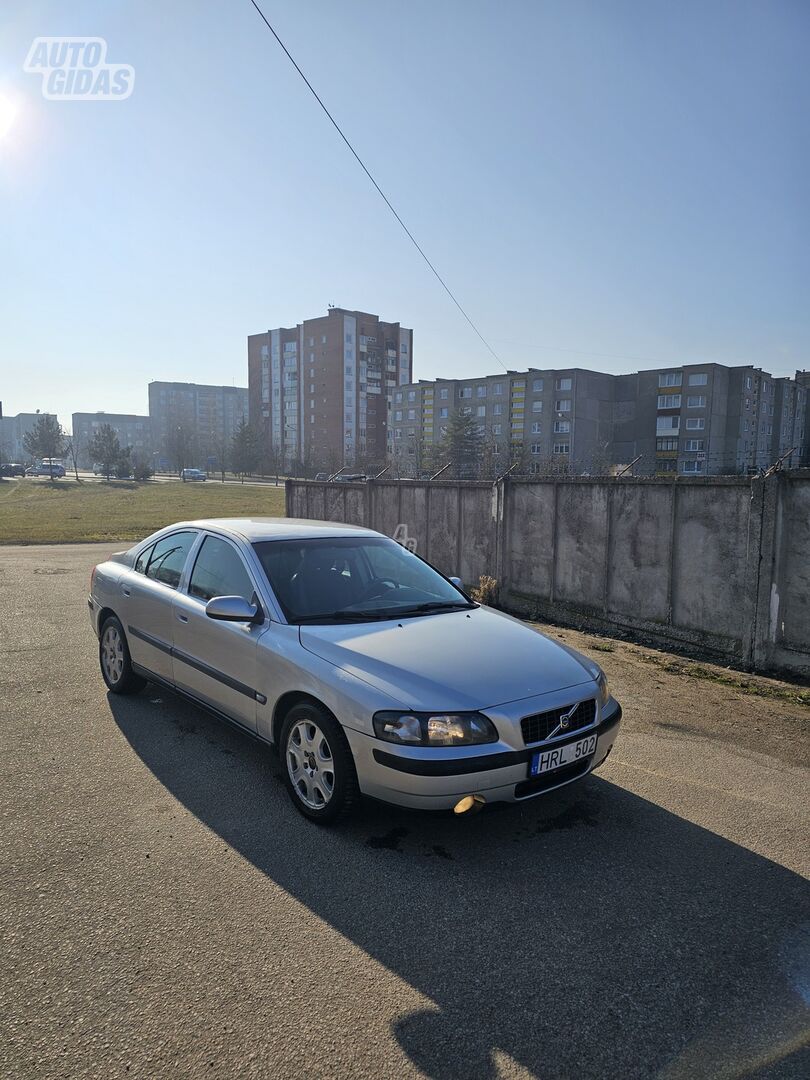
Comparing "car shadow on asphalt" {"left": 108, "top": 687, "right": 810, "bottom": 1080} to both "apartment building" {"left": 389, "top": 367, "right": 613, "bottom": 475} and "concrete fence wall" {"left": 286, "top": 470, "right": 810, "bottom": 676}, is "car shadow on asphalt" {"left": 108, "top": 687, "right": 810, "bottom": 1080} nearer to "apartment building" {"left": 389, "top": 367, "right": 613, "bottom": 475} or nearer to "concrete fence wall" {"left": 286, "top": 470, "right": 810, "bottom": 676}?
"concrete fence wall" {"left": 286, "top": 470, "right": 810, "bottom": 676}

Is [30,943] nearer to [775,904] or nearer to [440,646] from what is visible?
[440,646]

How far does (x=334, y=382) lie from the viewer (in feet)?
342

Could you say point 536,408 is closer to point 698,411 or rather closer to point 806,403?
point 698,411

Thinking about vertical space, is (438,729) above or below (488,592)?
above

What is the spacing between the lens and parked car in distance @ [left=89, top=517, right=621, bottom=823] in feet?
10.6

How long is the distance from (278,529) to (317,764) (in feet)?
6.24

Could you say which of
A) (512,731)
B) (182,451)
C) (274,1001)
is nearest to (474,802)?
(512,731)

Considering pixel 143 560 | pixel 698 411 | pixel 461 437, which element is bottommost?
pixel 143 560

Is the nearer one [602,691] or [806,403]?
[602,691]

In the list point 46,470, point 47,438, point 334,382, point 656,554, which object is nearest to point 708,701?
point 656,554

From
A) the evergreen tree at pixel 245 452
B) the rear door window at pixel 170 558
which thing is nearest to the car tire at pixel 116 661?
the rear door window at pixel 170 558

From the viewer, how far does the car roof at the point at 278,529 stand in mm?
4754

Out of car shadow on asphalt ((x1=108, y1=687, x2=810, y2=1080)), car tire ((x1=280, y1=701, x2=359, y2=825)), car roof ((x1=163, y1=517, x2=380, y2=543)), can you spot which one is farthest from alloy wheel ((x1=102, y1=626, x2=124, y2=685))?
car tire ((x1=280, y1=701, x2=359, y2=825))

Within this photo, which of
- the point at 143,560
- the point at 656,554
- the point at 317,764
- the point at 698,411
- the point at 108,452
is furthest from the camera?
the point at 108,452
